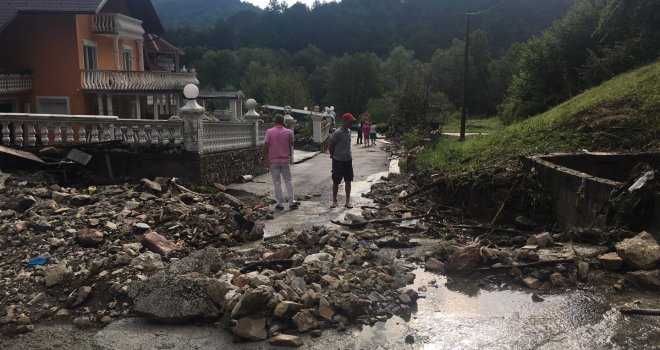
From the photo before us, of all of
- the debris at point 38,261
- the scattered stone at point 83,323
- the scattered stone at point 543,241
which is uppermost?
the scattered stone at point 543,241

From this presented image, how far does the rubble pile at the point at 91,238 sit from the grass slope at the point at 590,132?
16.7ft

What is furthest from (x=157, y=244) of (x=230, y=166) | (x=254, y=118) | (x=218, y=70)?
(x=218, y=70)

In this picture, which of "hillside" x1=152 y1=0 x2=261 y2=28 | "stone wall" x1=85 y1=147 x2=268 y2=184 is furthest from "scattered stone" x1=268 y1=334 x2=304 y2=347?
"hillside" x1=152 y1=0 x2=261 y2=28

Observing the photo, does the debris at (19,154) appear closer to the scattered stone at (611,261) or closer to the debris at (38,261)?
the debris at (38,261)

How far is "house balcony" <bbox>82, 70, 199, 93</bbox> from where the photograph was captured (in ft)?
76.1

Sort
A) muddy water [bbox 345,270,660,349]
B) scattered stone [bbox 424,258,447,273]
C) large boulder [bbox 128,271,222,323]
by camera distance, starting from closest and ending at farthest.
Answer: muddy water [bbox 345,270,660,349], large boulder [bbox 128,271,222,323], scattered stone [bbox 424,258,447,273]

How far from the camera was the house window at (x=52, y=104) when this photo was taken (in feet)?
75.5

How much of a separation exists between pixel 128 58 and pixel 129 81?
4531 millimetres

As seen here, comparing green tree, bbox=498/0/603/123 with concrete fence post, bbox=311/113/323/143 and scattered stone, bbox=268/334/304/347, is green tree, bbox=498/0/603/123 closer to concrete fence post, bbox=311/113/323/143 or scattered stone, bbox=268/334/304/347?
concrete fence post, bbox=311/113/323/143

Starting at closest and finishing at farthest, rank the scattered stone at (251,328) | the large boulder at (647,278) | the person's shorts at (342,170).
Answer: the scattered stone at (251,328), the large boulder at (647,278), the person's shorts at (342,170)

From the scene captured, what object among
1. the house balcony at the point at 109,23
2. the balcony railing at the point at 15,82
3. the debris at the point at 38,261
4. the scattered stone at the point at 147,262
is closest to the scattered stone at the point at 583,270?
the scattered stone at the point at 147,262

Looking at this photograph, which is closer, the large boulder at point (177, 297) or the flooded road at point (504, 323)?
the flooded road at point (504, 323)

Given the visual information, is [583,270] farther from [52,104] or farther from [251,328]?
[52,104]

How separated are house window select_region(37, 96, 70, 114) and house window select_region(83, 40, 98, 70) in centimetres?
183
